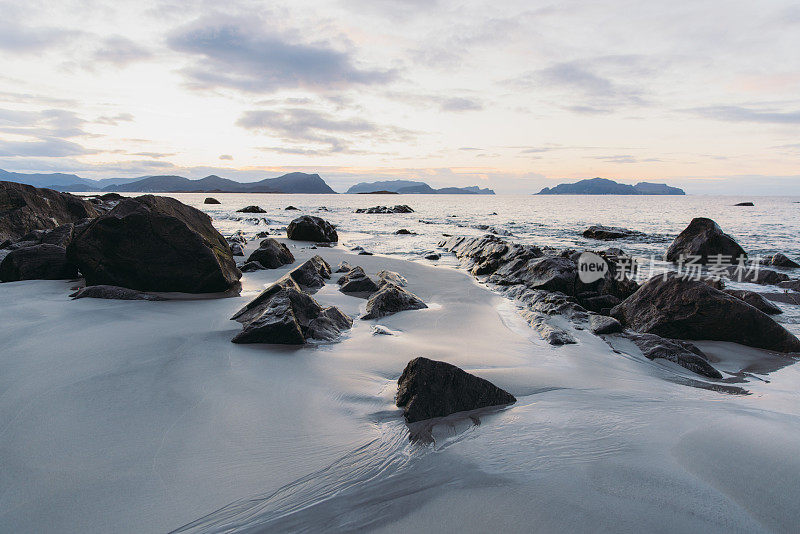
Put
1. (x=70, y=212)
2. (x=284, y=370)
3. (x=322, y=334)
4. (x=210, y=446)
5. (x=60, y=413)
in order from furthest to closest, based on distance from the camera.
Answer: (x=70, y=212), (x=322, y=334), (x=284, y=370), (x=60, y=413), (x=210, y=446)

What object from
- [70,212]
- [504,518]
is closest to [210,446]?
[504,518]

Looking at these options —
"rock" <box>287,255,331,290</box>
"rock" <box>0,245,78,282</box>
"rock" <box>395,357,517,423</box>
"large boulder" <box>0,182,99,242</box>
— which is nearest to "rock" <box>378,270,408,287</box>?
"rock" <box>287,255,331,290</box>

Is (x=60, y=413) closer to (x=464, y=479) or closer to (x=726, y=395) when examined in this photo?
(x=464, y=479)

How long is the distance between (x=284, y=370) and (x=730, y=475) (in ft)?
10.5

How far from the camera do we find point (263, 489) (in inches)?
81.3

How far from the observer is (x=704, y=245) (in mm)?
13227

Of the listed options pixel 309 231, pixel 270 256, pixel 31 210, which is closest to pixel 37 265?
pixel 270 256

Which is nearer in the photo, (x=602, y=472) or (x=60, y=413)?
(x=602, y=472)

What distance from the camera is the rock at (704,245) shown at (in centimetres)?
1311

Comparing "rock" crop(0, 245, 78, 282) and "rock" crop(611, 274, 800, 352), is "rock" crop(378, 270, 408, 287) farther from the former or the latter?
"rock" crop(0, 245, 78, 282)

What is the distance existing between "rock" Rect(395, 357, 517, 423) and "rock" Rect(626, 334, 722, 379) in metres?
2.57

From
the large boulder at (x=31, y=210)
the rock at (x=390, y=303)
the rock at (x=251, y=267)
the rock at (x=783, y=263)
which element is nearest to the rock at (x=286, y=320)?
the rock at (x=390, y=303)

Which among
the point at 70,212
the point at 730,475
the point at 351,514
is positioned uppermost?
the point at 70,212

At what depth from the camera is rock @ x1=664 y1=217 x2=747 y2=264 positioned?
43.0 feet
